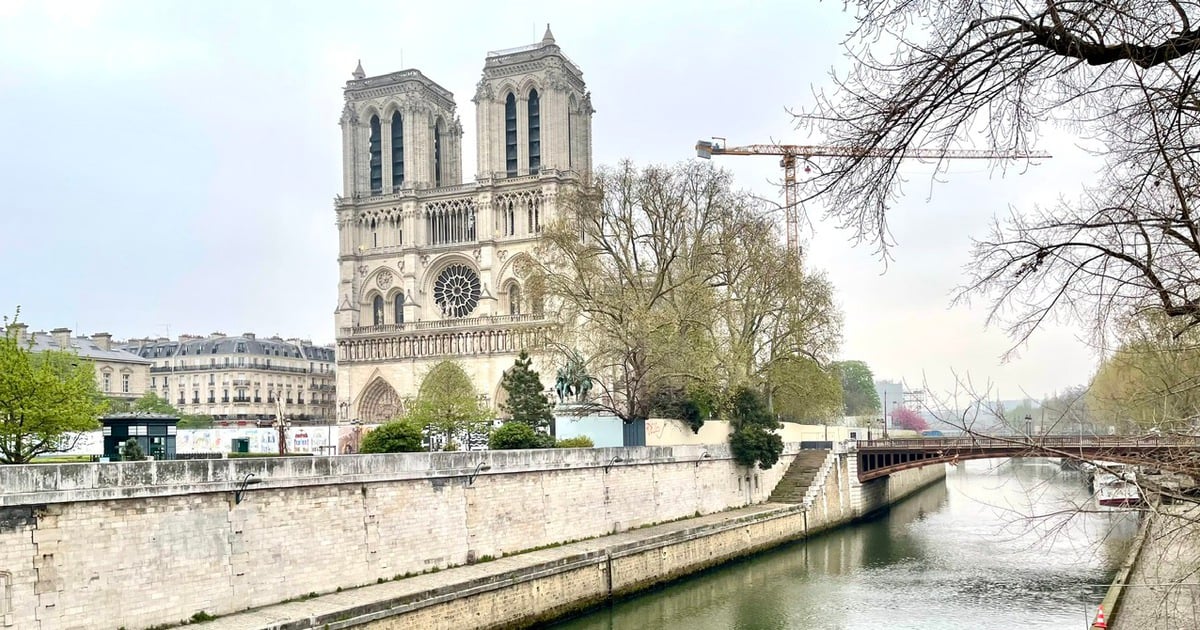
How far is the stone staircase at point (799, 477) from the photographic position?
37469 mm

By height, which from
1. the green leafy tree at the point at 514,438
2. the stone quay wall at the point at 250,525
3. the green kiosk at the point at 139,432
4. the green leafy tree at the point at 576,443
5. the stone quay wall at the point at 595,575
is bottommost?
the stone quay wall at the point at 595,575

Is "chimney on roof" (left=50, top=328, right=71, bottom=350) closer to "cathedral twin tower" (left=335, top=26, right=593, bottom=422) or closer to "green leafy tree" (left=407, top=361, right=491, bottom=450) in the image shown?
"cathedral twin tower" (left=335, top=26, right=593, bottom=422)

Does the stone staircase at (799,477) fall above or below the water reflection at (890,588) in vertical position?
above

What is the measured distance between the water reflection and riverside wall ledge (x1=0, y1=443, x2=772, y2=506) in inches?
151

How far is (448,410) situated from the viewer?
137 feet

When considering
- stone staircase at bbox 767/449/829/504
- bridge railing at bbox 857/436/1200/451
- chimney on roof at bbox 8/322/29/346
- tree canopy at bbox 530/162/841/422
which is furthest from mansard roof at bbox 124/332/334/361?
bridge railing at bbox 857/436/1200/451

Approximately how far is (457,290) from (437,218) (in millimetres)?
4752

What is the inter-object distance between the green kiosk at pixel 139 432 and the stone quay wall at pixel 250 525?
524 cm

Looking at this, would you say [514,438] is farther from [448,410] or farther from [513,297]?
[513,297]

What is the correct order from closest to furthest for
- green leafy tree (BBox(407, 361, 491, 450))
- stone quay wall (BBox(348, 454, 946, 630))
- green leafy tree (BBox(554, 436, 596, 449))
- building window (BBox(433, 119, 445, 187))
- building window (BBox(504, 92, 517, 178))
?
stone quay wall (BBox(348, 454, 946, 630)), green leafy tree (BBox(554, 436, 596, 449)), green leafy tree (BBox(407, 361, 491, 450)), building window (BBox(504, 92, 517, 178)), building window (BBox(433, 119, 445, 187))

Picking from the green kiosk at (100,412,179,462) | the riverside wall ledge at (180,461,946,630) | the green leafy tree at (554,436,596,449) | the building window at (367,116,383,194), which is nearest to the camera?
the riverside wall ledge at (180,461,946,630)

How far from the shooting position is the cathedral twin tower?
61.5 m

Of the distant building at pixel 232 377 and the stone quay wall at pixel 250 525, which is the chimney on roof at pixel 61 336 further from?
the stone quay wall at pixel 250 525

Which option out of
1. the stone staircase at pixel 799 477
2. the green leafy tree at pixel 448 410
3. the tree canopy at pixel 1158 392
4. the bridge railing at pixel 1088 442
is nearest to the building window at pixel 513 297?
the green leafy tree at pixel 448 410
